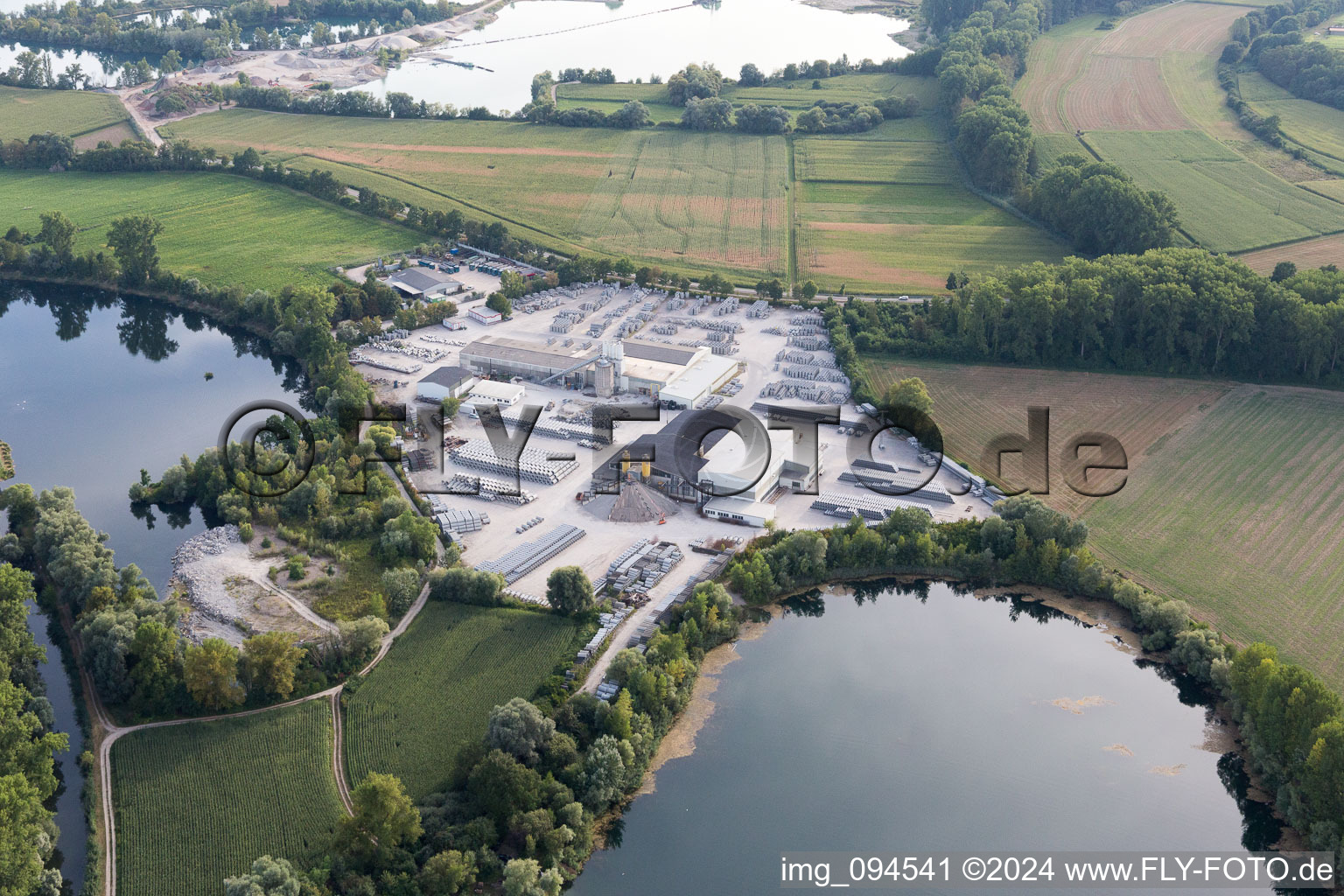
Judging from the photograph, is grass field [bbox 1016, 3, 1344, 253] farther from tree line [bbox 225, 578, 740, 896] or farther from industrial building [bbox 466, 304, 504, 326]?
tree line [bbox 225, 578, 740, 896]

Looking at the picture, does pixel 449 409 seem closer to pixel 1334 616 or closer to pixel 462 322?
pixel 462 322

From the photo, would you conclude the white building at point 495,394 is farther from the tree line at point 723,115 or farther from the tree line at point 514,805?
the tree line at point 723,115

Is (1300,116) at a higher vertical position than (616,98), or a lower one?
lower

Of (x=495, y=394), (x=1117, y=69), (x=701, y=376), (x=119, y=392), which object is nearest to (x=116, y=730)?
(x=495, y=394)

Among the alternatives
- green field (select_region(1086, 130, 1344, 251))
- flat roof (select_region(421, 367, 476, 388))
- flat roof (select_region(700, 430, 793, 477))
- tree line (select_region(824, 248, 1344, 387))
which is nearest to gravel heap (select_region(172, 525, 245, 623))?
flat roof (select_region(421, 367, 476, 388))

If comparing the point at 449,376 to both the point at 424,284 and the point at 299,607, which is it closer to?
the point at 424,284

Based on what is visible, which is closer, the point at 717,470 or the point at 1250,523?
the point at 1250,523

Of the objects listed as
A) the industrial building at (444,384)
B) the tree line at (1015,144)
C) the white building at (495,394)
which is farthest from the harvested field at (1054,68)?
the industrial building at (444,384)
